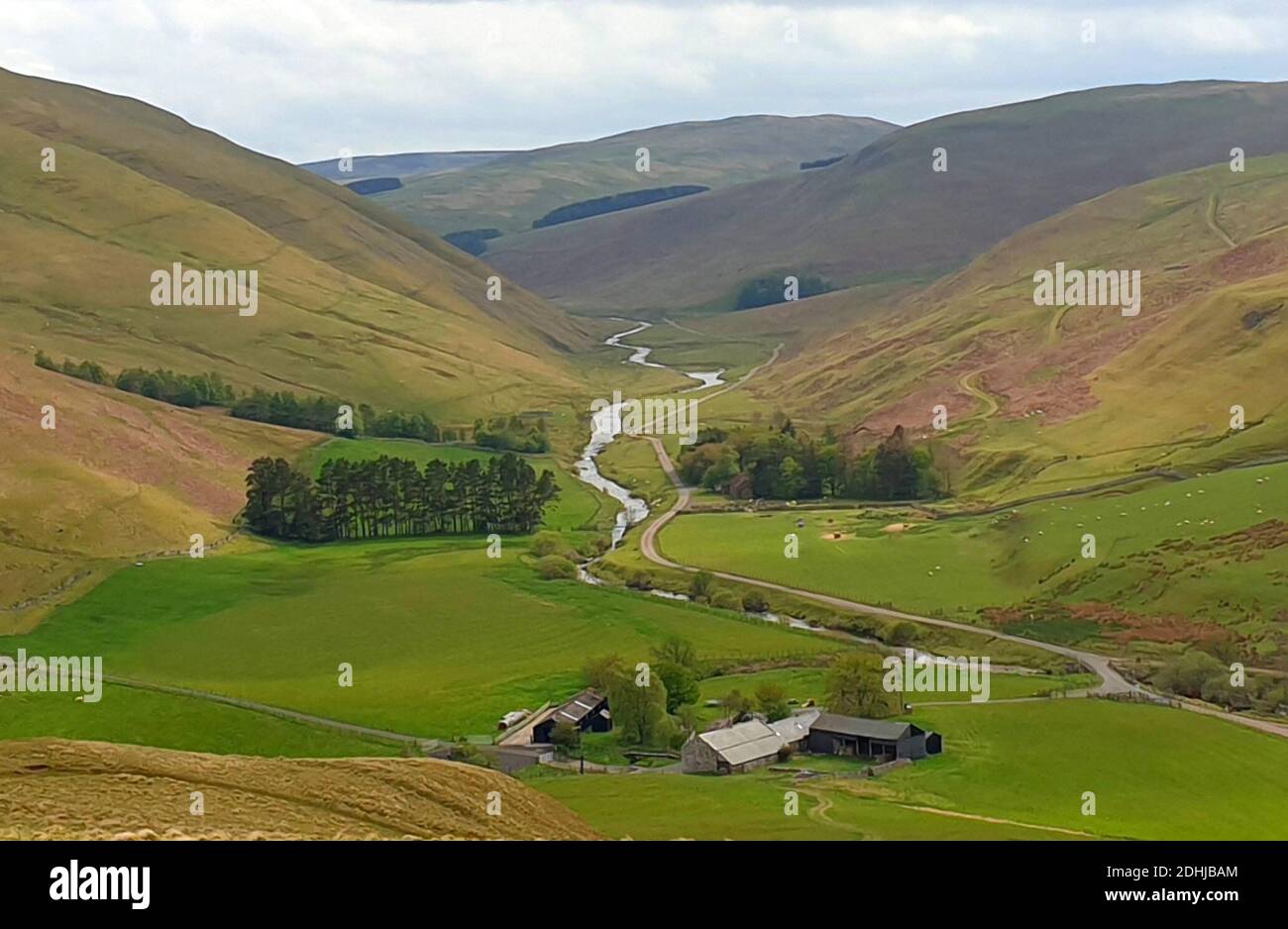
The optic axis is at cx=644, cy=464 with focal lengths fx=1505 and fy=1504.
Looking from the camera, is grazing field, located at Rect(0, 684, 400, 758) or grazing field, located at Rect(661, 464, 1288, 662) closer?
grazing field, located at Rect(0, 684, 400, 758)

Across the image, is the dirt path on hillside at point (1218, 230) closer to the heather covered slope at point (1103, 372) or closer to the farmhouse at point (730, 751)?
the heather covered slope at point (1103, 372)

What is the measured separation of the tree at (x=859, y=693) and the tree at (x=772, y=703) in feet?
6.06

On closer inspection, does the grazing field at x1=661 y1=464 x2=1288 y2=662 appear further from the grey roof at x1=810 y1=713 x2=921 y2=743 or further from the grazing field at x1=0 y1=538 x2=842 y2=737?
the grey roof at x1=810 y1=713 x2=921 y2=743

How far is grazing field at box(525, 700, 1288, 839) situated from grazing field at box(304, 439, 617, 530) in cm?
5320

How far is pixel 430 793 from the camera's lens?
2569 cm

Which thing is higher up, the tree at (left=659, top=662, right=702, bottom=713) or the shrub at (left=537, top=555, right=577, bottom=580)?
the shrub at (left=537, top=555, right=577, bottom=580)

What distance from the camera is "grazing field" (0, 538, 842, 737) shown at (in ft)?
223

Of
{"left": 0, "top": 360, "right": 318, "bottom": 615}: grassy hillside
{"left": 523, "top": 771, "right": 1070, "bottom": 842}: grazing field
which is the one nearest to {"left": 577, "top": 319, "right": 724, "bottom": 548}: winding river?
{"left": 0, "top": 360, "right": 318, "bottom": 615}: grassy hillside

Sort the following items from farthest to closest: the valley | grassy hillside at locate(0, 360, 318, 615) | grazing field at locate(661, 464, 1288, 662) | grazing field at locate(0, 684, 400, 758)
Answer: grassy hillside at locate(0, 360, 318, 615) → grazing field at locate(661, 464, 1288, 662) → grazing field at locate(0, 684, 400, 758) → the valley

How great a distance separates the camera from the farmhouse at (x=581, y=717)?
59.2 m

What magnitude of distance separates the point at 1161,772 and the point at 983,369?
350 ft
